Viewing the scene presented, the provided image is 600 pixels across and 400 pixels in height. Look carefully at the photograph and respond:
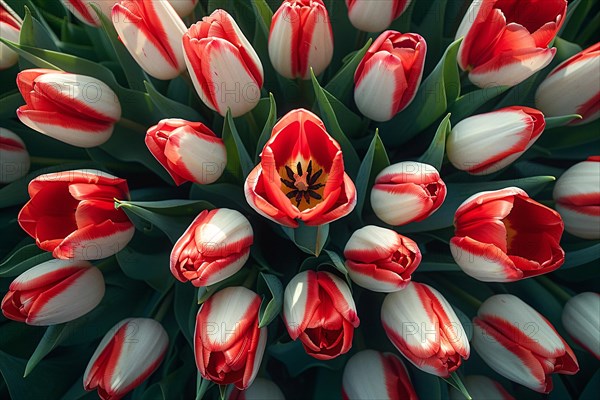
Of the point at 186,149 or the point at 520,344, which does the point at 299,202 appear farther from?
the point at 520,344

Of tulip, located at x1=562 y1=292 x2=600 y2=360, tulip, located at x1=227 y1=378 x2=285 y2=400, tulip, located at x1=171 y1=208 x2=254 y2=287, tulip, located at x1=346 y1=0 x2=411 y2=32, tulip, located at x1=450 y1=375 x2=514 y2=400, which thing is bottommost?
tulip, located at x1=227 y1=378 x2=285 y2=400

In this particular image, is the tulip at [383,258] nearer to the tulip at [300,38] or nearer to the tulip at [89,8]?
the tulip at [300,38]

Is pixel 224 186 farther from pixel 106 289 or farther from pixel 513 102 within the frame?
pixel 513 102

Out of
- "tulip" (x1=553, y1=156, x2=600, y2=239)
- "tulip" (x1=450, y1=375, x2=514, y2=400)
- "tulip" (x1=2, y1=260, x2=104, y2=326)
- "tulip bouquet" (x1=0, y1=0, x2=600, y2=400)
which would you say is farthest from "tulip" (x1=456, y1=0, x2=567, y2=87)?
"tulip" (x1=2, y1=260, x2=104, y2=326)

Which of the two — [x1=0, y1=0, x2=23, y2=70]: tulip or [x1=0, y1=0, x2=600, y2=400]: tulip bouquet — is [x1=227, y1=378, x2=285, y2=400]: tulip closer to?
[x1=0, y1=0, x2=600, y2=400]: tulip bouquet

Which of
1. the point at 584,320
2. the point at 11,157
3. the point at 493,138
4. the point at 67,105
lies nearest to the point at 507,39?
the point at 493,138


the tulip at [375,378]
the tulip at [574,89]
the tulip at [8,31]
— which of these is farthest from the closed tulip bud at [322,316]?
the tulip at [8,31]
